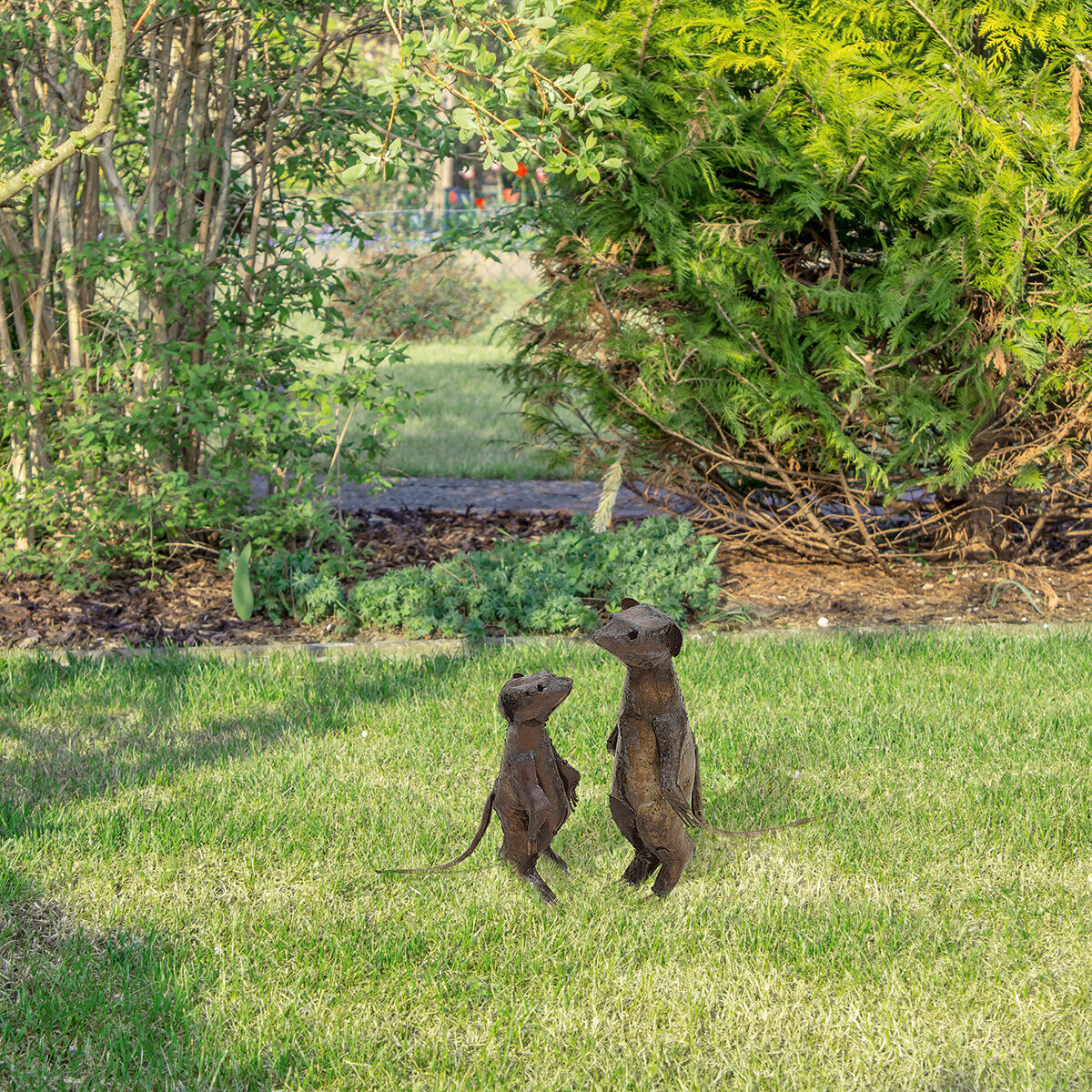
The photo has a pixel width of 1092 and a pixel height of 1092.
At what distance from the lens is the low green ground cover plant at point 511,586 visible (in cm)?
507

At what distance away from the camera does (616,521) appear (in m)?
6.70

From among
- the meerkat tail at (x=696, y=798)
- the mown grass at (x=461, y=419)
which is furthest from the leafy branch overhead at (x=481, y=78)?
the meerkat tail at (x=696, y=798)

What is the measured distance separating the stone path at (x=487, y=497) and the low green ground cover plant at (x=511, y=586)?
4.43ft

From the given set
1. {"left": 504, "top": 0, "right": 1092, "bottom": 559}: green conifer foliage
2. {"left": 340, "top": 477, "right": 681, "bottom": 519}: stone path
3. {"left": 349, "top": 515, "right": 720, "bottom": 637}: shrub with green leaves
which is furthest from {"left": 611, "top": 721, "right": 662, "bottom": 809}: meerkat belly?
{"left": 340, "top": 477, "right": 681, "bottom": 519}: stone path

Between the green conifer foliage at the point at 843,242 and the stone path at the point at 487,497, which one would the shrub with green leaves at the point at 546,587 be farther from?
the stone path at the point at 487,497

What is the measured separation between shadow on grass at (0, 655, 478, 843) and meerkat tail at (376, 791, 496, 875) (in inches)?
37.4

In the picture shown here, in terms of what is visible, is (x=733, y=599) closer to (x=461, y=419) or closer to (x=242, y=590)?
(x=242, y=590)

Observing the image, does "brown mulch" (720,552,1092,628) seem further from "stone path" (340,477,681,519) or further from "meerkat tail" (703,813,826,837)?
"meerkat tail" (703,813,826,837)

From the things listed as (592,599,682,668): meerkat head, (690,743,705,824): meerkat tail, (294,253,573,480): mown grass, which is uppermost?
(592,599,682,668): meerkat head

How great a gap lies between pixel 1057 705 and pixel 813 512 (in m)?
1.86

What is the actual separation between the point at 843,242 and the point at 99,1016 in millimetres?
4546

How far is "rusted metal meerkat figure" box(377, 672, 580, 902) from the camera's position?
8.95 feet

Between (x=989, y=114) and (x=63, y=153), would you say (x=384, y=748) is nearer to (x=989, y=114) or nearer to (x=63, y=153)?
(x=63, y=153)

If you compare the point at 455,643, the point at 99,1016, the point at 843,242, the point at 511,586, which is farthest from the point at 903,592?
the point at 99,1016
